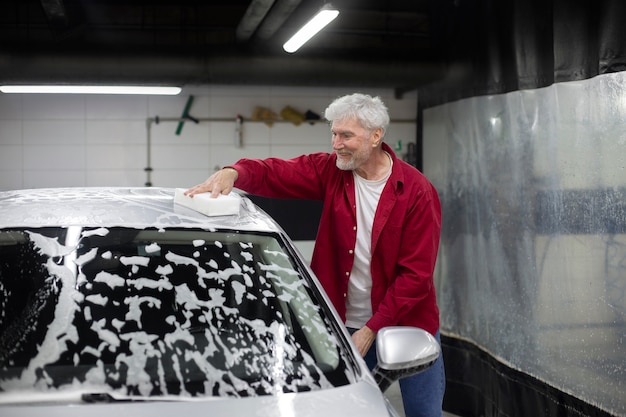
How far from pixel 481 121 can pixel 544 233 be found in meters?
1.25

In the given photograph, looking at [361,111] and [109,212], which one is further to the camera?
[361,111]

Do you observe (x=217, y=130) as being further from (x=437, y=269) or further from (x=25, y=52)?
(x=437, y=269)

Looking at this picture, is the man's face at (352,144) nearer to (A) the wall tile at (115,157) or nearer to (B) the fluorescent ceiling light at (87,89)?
(B) the fluorescent ceiling light at (87,89)

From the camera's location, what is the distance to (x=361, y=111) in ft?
9.04

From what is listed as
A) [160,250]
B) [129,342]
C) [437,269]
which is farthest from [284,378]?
[437,269]

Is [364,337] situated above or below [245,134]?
below

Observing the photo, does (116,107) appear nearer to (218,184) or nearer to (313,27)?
(313,27)

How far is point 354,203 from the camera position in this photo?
2.78 metres

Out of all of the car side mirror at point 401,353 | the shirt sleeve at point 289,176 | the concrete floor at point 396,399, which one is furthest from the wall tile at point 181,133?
the car side mirror at point 401,353

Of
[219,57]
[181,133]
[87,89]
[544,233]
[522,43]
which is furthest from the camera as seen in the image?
[181,133]

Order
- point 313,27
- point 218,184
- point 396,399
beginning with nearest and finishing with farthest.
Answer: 1. point 218,184
2. point 313,27
3. point 396,399

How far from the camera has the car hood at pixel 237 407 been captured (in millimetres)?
1556

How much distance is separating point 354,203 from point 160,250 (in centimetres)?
93

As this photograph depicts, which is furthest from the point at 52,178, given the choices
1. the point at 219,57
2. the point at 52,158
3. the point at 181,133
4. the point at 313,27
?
the point at 313,27
